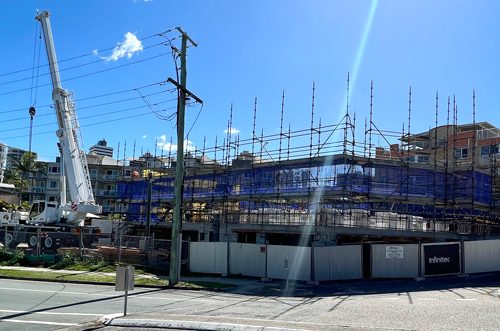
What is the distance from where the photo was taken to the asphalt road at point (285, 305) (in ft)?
36.2

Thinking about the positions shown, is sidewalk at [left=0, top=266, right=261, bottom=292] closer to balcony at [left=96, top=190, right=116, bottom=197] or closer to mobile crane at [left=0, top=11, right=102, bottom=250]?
mobile crane at [left=0, top=11, right=102, bottom=250]

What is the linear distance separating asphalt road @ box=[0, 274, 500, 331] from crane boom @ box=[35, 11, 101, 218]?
1219 cm

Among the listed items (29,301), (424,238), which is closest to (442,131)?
(424,238)

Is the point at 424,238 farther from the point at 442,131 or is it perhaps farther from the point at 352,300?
the point at 442,131

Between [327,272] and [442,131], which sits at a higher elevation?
[442,131]

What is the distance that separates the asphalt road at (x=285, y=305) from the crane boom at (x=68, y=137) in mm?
12189

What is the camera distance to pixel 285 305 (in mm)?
15156

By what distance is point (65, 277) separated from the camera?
21203 millimetres

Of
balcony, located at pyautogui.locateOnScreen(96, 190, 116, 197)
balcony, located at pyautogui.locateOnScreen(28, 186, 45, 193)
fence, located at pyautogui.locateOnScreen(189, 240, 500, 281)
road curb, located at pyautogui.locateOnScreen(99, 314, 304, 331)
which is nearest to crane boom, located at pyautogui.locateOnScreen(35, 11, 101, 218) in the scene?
fence, located at pyautogui.locateOnScreen(189, 240, 500, 281)

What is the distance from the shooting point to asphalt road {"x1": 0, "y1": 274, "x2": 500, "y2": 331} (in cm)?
1103

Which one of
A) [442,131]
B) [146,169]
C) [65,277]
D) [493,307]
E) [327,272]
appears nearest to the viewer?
[493,307]

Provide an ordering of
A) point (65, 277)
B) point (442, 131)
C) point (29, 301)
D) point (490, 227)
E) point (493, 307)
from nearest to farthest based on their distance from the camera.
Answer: point (493, 307) → point (29, 301) → point (65, 277) → point (490, 227) → point (442, 131)

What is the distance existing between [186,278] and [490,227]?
838 inches

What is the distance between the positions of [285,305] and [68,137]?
2122cm
